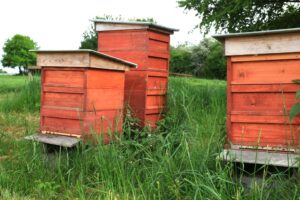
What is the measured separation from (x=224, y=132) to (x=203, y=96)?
3278mm

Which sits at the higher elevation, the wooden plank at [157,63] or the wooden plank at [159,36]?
the wooden plank at [159,36]

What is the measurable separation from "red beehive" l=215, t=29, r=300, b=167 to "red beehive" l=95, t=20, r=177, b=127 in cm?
199

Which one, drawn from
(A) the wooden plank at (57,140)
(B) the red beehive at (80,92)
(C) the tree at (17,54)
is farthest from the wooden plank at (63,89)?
(C) the tree at (17,54)

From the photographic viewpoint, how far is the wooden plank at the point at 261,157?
Result: 126 inches

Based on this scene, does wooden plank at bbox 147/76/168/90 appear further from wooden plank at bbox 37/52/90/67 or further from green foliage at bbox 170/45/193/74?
green foliage at bbox 170/45/193/74

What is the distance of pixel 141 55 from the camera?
18.4 ft

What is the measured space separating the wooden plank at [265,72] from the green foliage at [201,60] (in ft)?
67.5

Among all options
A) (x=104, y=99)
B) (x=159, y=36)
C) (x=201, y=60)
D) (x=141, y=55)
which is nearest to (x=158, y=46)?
(x=159, y=36)

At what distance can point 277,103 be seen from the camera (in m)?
3.56

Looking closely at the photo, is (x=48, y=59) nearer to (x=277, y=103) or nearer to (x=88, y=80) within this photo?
(x=88, y=80)

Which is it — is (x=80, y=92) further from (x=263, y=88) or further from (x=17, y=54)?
(x=17, y=54)

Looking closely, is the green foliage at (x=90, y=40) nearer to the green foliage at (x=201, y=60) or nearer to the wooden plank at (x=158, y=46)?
the green foliage at (x=201, y=60)

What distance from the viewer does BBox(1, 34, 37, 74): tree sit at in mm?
83812

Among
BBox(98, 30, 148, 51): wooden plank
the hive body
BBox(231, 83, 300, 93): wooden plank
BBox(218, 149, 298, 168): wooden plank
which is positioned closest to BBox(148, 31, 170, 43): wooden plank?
BBox(98, 30, 148, 51): wooden plank
